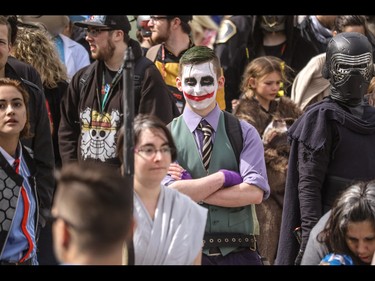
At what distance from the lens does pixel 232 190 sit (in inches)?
253

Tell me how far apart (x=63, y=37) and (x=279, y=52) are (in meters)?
2.03

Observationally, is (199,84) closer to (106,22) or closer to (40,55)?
(106,22)

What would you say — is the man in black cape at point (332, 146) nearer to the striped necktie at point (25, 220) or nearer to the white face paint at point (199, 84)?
the white face paint at point (199, 84)

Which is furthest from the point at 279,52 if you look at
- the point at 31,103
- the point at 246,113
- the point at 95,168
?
the point at 95,168

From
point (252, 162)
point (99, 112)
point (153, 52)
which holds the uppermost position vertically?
point (153, 52)

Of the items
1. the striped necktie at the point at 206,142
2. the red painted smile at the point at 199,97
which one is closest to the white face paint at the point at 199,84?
the red painted smile at the point at 199,97

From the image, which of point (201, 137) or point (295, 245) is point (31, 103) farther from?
point (295, 245)

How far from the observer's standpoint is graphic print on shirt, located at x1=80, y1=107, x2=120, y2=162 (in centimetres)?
742

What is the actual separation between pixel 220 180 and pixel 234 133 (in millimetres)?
348

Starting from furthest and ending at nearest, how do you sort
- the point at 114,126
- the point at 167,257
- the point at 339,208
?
the point at 114,126 < the point at 339,208 < the point at 167,257

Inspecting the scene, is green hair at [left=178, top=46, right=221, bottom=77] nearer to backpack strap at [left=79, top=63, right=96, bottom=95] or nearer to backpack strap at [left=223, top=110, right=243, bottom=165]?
backpack strap at [left=223, top=110, right=243, bottom=165]

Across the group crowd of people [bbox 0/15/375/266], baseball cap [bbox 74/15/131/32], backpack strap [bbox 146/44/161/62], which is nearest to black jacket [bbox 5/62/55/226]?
crowd of people [bbox 0/15/375/266]

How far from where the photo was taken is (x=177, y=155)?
650 centimetres

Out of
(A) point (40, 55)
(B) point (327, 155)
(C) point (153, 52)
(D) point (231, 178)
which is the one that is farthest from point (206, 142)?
(C) point (153, 52)
